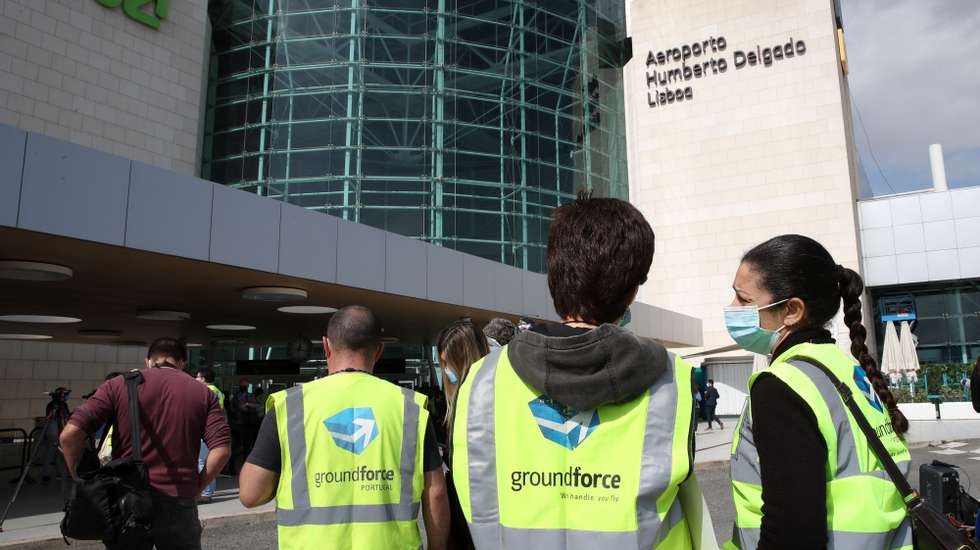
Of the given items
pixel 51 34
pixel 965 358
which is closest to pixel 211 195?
pixel 51 34

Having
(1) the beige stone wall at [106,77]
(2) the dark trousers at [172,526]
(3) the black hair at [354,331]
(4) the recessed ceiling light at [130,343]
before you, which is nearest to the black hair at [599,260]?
(3) the black hair at [354,331]

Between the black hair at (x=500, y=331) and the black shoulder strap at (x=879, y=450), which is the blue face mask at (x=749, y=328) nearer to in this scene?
the black shoulder strap at (x=879, y=450)

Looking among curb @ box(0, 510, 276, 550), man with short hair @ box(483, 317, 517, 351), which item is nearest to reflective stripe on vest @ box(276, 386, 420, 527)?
man with short hair @ box(483, 317, 517, 351)

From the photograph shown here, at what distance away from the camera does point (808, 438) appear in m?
1.64

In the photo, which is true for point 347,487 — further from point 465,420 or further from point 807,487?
point 807,487

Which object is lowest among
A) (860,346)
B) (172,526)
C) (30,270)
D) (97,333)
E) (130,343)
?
(172,526)

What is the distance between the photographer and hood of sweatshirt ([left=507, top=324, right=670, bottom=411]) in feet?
4.87

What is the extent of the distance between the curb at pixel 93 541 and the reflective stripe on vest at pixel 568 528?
22.4 feet

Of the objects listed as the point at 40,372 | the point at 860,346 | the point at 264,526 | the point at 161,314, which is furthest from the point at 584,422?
the point at 40,372

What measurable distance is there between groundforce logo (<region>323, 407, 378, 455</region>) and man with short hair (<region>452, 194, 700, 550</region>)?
993 mm

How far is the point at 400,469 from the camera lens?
2621mm

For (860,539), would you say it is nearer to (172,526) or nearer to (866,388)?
(866,388)

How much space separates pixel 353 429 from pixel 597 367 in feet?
4.55

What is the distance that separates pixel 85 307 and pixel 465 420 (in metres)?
14.9
